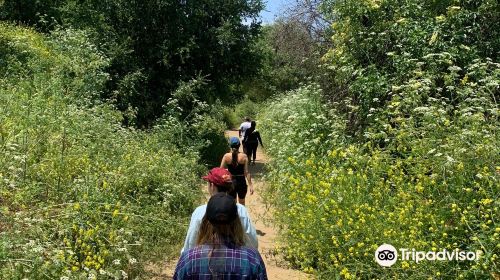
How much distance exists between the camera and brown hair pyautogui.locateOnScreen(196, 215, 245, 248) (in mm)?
2607

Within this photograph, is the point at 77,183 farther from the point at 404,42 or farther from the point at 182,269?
the point at 404,42

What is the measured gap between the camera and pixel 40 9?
62.4 feet

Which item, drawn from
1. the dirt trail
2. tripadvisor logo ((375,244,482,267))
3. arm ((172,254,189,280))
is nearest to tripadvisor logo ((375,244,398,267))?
tripadvisor logo ((375,244,482,267))

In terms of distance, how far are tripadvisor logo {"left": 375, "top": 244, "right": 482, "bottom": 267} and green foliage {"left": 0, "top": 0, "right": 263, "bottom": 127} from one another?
9.07 m

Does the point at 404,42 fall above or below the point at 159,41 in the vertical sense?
below

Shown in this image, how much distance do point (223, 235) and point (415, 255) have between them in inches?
102

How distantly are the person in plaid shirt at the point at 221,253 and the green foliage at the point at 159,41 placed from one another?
10.3 metres

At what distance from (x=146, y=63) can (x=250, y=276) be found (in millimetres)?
11875

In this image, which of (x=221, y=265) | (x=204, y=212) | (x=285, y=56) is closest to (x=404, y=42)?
(x=204, y=212)

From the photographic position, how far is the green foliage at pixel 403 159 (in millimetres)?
4527

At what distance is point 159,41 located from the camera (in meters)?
13.7

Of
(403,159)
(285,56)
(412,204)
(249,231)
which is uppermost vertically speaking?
(285,56)

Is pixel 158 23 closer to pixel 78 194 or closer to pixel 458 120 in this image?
pixel 78 194

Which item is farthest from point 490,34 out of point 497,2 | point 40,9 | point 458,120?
point 40,9
